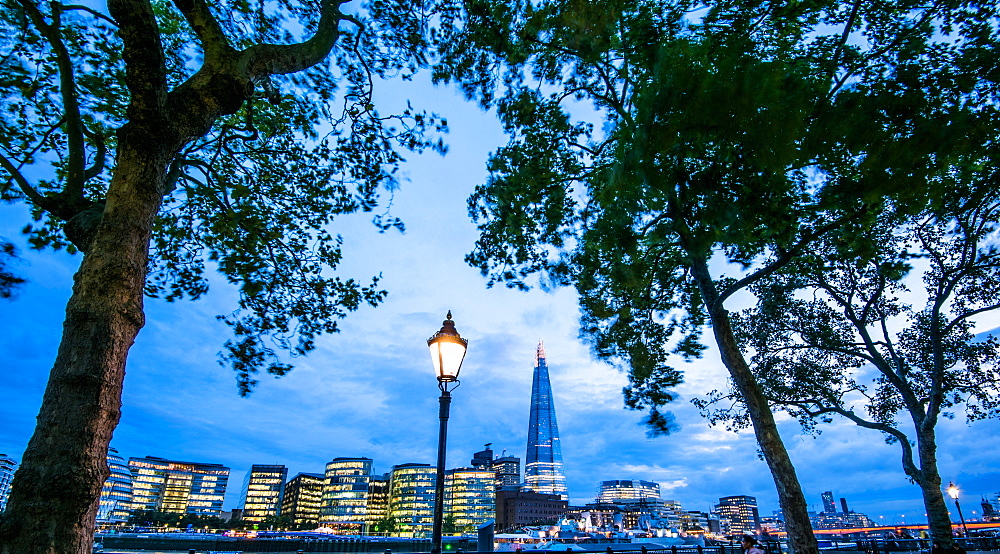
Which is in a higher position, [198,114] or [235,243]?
[235,243]

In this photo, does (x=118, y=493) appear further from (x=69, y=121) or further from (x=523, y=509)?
(x=69, y=121)

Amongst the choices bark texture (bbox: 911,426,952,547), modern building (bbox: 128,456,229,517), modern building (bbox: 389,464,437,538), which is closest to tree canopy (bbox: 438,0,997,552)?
bark texture (bbox: 911,426,952,547)

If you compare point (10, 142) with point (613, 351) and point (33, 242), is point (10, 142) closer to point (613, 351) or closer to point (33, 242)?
point (33, 242)

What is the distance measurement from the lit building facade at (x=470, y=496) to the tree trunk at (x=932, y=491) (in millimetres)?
137725

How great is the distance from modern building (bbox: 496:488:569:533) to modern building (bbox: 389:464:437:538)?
2365cm

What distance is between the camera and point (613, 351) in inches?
438

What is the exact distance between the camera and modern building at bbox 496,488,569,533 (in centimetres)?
13825

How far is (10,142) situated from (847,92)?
10541 millimetres

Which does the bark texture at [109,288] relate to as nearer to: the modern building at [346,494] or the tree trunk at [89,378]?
the tree trunk at [89,378]

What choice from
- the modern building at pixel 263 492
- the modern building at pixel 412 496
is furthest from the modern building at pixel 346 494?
the modern building at pixel 263 492

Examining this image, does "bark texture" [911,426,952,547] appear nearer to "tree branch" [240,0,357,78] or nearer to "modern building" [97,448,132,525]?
"tree branch" [240,0,357,78]

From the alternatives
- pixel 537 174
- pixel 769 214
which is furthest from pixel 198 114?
pixel 769 214

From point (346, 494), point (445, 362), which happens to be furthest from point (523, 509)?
point (445, 362)

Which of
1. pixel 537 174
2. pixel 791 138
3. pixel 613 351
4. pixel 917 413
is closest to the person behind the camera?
pixel 791 138
